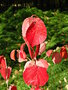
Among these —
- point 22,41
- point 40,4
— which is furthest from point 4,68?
point 40,4

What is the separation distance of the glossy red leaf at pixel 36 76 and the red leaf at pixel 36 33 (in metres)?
0.05

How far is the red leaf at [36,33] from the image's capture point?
44 cm

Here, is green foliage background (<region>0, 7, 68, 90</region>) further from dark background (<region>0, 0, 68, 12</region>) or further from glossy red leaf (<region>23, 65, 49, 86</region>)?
dark background (<region>0, 0, 68, 12</region>)

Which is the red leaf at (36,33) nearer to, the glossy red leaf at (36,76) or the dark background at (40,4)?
the glossy red leaf at (36,76)

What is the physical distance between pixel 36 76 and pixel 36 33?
0.28 ft

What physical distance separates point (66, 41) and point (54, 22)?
147 centimetres

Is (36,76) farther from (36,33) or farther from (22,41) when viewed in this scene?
(22,41)

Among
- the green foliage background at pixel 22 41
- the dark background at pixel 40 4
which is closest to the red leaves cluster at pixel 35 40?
the green foliage background at pixel 22 41

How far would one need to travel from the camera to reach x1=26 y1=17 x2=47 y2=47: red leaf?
44 centimetres

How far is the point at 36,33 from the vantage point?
17.2 inches

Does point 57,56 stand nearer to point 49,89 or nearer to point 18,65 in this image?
point 49,89

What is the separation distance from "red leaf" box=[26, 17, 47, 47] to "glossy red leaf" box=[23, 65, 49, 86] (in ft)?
0.18

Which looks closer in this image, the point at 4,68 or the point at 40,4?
the point at 4,68

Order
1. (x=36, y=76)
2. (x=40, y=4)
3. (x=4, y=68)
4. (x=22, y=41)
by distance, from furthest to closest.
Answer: (x=40, y=4), (x=22, y=41), (x=4, y=68), (x=36, y=76)
